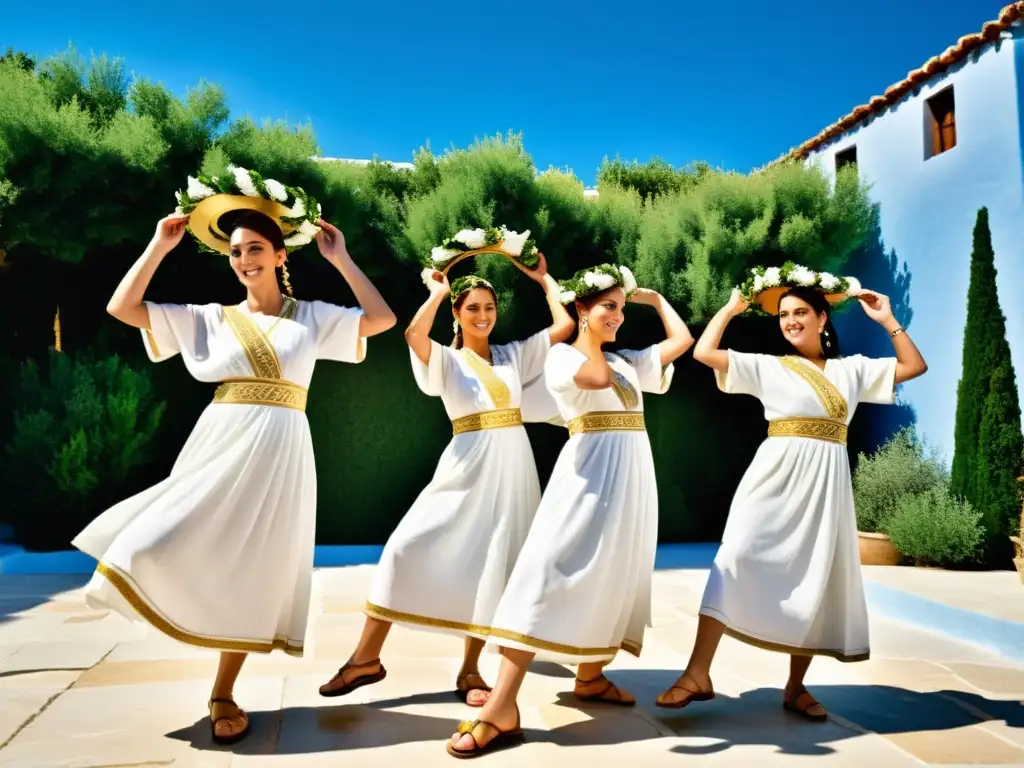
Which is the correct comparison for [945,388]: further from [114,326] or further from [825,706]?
[114,326]

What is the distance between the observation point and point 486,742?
3115 millimetres

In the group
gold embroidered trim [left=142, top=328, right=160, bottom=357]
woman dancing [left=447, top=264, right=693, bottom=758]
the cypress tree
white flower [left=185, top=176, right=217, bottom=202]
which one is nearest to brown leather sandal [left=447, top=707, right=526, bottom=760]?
woman dancing [left=447, top=264, right=693, bottom=758]

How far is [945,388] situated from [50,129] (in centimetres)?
919

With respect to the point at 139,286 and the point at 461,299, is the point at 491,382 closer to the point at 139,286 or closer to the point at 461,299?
the point at 461,299

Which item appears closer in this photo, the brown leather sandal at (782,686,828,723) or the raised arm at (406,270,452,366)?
the brown leather sandal at (782,686,828,723)

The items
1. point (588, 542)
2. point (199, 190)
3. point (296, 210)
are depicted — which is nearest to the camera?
point (588, 542)

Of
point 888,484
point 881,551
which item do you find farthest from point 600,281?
point 888,484

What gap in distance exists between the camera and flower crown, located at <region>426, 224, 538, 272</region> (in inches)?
165

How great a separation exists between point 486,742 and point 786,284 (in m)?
2.30

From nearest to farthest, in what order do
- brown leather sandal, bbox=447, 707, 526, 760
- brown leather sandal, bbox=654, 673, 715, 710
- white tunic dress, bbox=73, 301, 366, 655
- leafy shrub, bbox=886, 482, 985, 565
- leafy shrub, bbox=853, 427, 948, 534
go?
1. brown leather sandal, bbox=447, 707, 526, 760
2. white tunic dress, bbox=73, 301, 366, 655
3. brown leather sandal, bbox=654, 673, 715, 710
4. leafy shrub, bbox=886, 482, 985, 565
5. leafy shrub, bbox=853, 427, 948, 534

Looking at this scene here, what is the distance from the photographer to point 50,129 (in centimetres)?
841

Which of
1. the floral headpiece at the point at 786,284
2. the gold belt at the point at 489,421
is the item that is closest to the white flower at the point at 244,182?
the gold belt at the point at 489,421

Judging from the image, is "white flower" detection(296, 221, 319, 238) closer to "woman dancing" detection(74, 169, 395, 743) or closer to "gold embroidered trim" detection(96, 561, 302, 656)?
"woman dancing" detection(74, 169, 395, 743)

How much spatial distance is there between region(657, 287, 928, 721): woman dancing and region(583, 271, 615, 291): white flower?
22.0 inches
